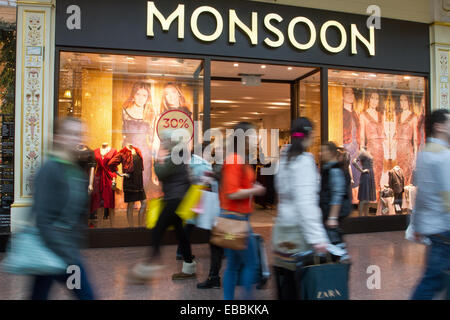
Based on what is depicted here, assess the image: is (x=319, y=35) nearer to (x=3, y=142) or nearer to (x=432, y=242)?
(x=432, y=242)

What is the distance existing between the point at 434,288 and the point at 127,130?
537 centimetres

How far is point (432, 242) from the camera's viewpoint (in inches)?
100

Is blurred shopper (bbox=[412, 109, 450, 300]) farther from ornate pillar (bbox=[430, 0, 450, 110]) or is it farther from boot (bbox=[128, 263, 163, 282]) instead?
ornate pillar (bbox=[430, 0, 450, 110])

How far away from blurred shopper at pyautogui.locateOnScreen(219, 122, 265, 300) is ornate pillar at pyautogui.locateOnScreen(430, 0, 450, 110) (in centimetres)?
638

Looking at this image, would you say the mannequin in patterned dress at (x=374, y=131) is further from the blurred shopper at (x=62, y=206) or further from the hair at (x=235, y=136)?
the blurred shopper at (x=62, y=206)

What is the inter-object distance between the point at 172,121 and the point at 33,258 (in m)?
4.64

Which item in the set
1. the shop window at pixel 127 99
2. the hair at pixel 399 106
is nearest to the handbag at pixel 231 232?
the shop window at pixel 127 99

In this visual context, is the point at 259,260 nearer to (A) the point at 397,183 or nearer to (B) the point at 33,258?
(B) the point at 33,258

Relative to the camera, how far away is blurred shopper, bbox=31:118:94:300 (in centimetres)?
217

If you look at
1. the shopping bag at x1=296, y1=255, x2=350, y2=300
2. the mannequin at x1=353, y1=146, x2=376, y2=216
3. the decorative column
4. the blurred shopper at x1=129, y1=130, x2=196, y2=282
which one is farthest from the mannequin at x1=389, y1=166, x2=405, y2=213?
the decorative column

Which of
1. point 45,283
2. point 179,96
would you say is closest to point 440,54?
point 179,96

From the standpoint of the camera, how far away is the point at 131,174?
632cm

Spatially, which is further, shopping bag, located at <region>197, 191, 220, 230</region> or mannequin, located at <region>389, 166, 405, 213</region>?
mannequin, located at <region>389, 166, 405, 213</region>

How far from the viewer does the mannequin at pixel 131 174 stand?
6254mm
